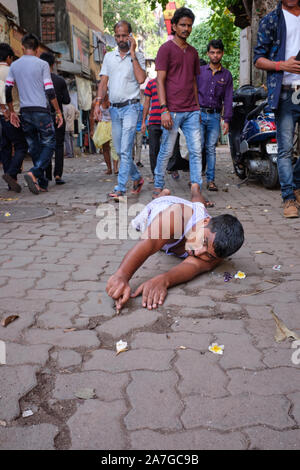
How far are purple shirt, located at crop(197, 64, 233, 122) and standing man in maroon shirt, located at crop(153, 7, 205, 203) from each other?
844 mm

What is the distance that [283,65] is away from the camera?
423cm

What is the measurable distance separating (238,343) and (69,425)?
37.5 inches

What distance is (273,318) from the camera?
2.42m

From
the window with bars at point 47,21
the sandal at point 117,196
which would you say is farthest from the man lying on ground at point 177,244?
the window with bars at point 47,21

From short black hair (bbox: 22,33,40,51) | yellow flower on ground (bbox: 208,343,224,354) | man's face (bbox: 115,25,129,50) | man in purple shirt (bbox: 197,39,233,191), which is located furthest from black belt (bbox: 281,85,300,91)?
short black hair (bbox: 22,33,40,51)

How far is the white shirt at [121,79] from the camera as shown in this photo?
5684 mm

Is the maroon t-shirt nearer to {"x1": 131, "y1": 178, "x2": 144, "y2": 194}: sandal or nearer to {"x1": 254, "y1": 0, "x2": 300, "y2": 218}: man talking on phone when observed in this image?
{"x1": 254, "y1": 0, "x2": 300, "y2": 218}: man talking on phone

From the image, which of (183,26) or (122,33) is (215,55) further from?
(122,33)

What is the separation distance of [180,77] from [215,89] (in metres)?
1.16

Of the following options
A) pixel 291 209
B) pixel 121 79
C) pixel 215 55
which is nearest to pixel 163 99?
pixel 121 79

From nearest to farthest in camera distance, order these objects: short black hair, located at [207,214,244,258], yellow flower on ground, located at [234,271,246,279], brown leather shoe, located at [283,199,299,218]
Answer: short black hair, located at [207,214,244,258] → yellow flower on ground, located at [234,271,246,279] → brown leather shoe, located at [283,199,299,218]

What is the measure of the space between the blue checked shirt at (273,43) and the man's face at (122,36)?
→ 1.86 metres

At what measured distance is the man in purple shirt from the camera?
6.21 meters

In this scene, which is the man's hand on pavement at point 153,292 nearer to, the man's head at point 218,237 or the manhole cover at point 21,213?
the man's head at point 218,237
